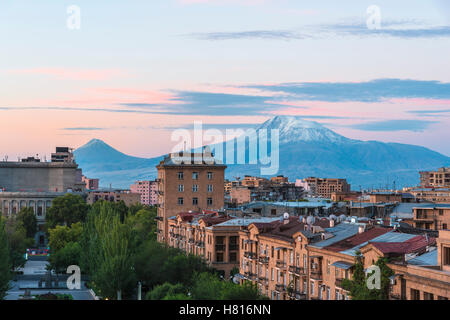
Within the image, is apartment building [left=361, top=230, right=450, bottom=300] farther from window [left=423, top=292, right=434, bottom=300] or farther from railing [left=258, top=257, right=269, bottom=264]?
railing [left=258, top=257, right=269, bottom=264]

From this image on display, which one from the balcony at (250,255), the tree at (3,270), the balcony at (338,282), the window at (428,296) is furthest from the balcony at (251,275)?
the window at (428,296)

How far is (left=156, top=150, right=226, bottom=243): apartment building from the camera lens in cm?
9881

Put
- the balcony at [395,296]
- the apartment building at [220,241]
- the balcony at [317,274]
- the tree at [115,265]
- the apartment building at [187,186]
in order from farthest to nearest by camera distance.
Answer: the apartment building at [187,186], the apartment building at [220,241], the tree at [115,265], the balcony at [317,274], the balcony at [395,296]

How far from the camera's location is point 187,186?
327 feet

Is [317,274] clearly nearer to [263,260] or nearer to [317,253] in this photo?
[317,253]

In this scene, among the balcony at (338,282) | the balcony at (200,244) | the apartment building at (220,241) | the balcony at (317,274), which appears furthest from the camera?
the balcony at (200,244)

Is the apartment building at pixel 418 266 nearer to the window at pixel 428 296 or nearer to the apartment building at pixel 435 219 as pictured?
the window at pixel 428 296

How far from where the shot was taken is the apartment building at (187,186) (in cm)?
9881

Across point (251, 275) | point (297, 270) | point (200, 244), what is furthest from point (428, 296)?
point (200, 244)

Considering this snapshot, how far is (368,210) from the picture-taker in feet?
289

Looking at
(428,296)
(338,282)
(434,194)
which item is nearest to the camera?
(428,296)

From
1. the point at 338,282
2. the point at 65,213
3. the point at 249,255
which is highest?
the point at 338,282

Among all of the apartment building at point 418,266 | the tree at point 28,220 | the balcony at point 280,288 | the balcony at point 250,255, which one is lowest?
the tree at point 28,220
